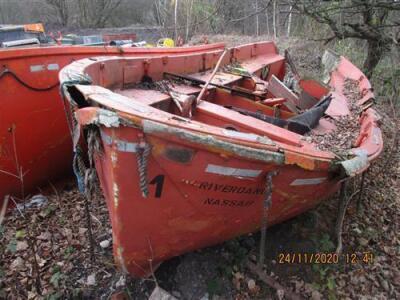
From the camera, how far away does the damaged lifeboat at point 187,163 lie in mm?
2098

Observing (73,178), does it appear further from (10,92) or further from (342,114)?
(342,114)

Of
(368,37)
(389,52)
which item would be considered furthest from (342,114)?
(389,52)

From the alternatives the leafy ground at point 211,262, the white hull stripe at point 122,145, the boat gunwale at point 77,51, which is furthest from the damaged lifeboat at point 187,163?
the boat gunwale at point 77,51

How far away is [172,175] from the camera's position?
2248 millimetres

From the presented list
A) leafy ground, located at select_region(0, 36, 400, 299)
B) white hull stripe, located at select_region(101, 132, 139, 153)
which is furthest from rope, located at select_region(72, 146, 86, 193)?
leafy ground, located at select_region(0, 36, 400, 299)

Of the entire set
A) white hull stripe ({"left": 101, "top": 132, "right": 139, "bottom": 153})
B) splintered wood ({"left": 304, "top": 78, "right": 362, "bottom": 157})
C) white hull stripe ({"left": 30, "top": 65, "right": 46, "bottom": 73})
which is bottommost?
splintered wood ({"left": 304, "top": 78, "right": 362, "bottom": 157})

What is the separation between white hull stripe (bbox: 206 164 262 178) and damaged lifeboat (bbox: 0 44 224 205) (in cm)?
233

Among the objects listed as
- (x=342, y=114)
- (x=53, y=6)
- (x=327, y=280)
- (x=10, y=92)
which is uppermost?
(x=53, y=6)

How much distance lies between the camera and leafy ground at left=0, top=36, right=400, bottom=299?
2.93 m

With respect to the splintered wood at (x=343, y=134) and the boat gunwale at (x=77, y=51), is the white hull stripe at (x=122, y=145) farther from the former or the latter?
the boat gunwale at (x=77, y=51)

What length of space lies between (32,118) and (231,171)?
2.88 metres

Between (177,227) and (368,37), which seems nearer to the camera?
(177,227)

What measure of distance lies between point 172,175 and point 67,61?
2826 mm

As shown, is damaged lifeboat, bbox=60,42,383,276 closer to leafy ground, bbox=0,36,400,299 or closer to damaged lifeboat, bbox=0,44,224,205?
leafy ground, bbox=0,36,400,299
